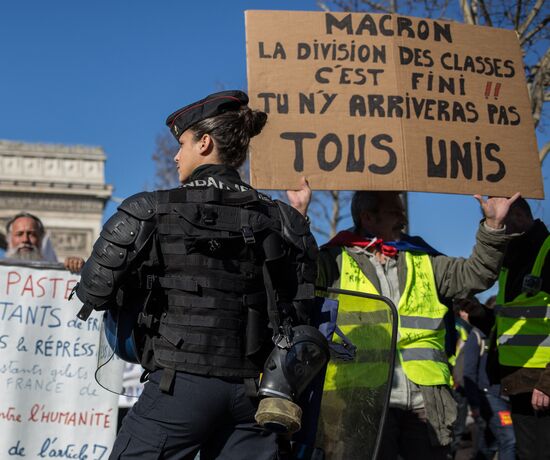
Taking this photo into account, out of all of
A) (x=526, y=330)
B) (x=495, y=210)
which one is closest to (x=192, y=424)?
(x=495, y=210)

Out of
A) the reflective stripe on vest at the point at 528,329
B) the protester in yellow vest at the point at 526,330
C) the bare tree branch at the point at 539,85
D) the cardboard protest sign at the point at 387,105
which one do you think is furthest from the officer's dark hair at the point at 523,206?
the bare tree branch at the point at 539,85

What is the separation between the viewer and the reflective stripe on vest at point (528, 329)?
5027mm

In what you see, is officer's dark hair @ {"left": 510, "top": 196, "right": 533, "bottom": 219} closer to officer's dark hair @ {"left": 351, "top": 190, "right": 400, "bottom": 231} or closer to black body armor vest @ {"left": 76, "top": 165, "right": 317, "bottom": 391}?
officer's dark hair @ {"left": 351, "top": 190, "right": 400, "bottom": 231}

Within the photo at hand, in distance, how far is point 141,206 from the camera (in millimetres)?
2951

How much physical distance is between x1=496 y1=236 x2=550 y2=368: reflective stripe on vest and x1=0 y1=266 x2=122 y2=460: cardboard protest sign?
2751 mm

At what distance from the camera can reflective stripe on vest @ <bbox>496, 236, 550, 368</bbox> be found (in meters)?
5.03

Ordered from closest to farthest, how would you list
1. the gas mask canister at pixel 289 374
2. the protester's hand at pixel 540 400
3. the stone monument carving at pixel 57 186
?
the gas mask canister at pixel 289 374
the protester's hand at pixel 540 400
the stone monument carving at pixel 57 186

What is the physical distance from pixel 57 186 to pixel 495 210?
5334 centimetres

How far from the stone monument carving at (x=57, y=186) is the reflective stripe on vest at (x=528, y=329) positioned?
2016 inches

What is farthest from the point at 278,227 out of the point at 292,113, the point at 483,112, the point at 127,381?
the point at 127,381

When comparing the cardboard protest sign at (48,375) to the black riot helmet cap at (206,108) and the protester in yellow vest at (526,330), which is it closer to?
the protester in yellow vest at (526,330)

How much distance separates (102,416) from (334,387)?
10.3 feet

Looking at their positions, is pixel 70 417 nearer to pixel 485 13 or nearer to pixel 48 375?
pixel 48 375

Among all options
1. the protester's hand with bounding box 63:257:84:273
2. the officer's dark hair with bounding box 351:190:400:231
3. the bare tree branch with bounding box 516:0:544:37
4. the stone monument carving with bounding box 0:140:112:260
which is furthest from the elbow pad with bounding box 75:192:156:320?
the stone monument carving with bounding box 0:140:112:260
